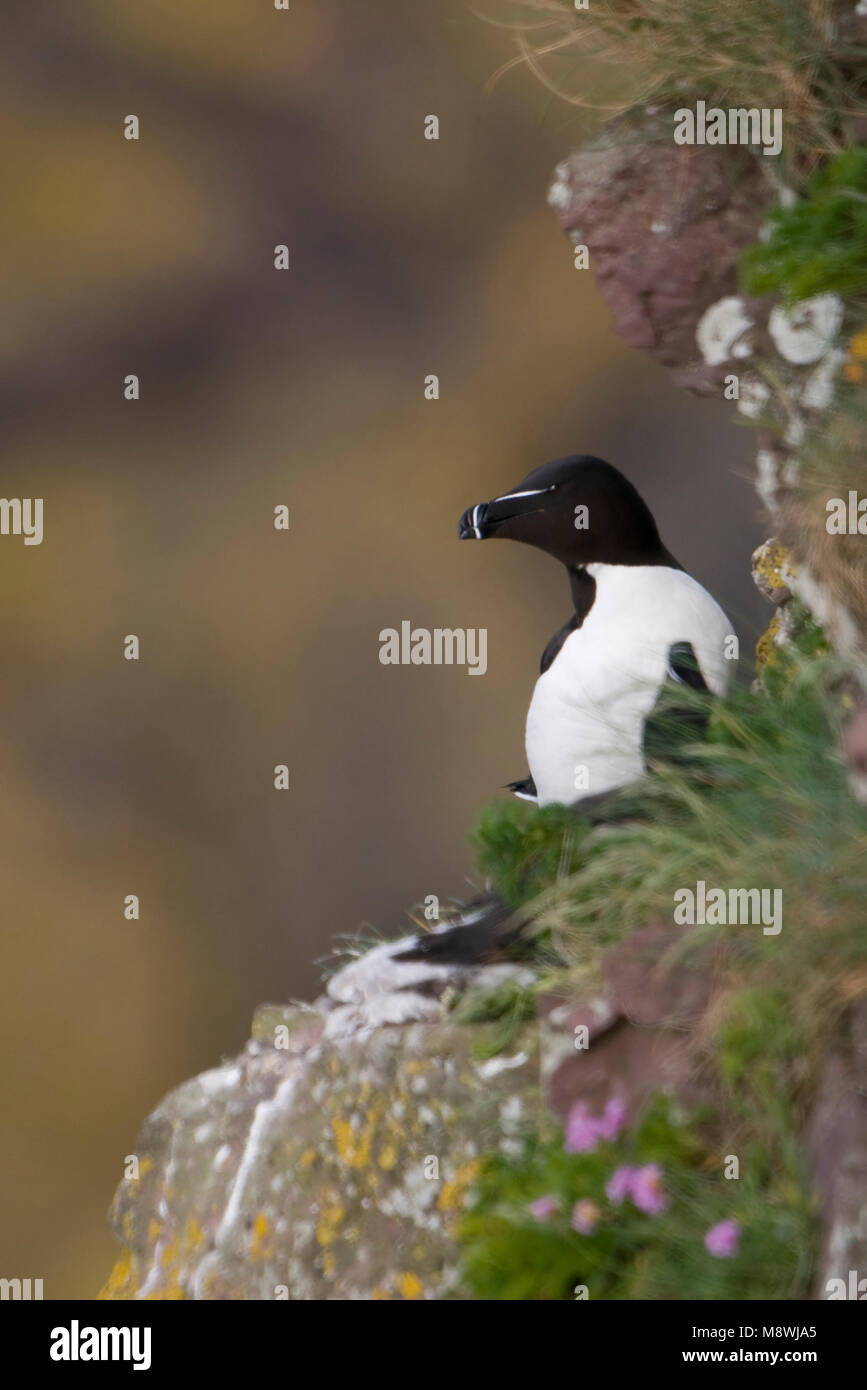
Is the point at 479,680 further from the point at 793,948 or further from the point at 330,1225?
the point at 793,948

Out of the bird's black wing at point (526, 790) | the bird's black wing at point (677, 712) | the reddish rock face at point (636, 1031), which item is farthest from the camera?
the bird's black wing at point (526, 790)

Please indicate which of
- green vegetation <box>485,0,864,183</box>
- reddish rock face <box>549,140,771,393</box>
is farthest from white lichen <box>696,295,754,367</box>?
green vegetation <box>485,0,864,183</box>

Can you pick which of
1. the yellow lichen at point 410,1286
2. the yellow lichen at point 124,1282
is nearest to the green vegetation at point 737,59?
the yellow lichen at point 410,1286

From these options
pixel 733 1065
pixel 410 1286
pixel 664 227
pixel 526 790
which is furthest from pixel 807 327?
pixel 410 1286

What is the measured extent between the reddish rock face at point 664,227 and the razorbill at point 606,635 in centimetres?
24

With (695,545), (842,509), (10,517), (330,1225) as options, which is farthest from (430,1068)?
(10,517)

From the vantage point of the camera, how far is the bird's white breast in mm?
2373

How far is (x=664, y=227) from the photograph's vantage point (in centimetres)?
242

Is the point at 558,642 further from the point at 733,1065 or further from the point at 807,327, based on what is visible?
the point at 733,1065

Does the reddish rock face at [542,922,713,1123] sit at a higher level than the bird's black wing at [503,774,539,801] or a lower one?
→ lower

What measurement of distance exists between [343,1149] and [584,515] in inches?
39.7

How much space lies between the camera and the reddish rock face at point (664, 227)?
94.4 inches

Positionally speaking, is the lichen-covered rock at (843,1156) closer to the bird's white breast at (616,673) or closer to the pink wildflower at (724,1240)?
the pink wildflower at (724,1240)

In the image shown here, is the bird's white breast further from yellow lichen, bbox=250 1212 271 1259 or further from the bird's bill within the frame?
yellow lichen, bbox=250 1212 271 1259
